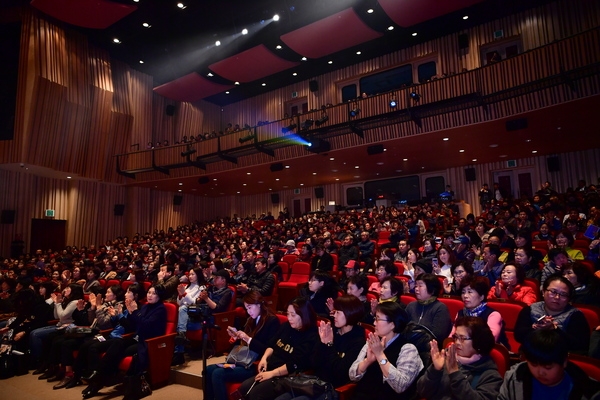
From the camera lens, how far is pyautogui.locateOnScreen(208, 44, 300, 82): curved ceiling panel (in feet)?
37.4

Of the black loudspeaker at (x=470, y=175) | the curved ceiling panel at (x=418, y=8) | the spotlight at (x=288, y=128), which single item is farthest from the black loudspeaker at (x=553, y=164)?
the spotlight at (x=288, y=128)

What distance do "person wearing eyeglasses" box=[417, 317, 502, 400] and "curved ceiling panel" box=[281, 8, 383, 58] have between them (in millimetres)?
9155

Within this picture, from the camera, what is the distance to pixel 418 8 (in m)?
9.16

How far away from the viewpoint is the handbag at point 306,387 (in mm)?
2213

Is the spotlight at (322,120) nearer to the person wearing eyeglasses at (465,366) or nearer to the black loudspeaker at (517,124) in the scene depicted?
the black loudspeaker at (517,124)

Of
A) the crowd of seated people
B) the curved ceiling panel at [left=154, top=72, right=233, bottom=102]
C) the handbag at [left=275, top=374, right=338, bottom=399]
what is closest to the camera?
the handbag at [left=275, top=374, right=338, bottom=399]

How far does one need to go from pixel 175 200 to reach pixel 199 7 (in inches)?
318

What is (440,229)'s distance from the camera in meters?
8.65

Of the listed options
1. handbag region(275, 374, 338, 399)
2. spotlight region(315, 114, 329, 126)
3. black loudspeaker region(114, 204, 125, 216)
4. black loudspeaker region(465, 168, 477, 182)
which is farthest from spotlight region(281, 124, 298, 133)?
handbag region(275, 374, 338, 399)

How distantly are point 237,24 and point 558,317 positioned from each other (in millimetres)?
10741

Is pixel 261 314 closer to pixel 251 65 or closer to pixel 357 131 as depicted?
pixel 357 131

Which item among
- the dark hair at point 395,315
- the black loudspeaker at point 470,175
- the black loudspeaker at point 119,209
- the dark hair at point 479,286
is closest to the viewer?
the dark hair at point 395,315

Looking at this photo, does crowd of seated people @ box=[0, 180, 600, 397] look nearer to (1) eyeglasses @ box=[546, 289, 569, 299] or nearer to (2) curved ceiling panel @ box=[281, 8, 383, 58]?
(1) eyeglasses @ box=[546, 289, 569, 299]

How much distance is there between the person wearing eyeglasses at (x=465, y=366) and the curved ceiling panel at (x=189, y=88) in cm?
1260
